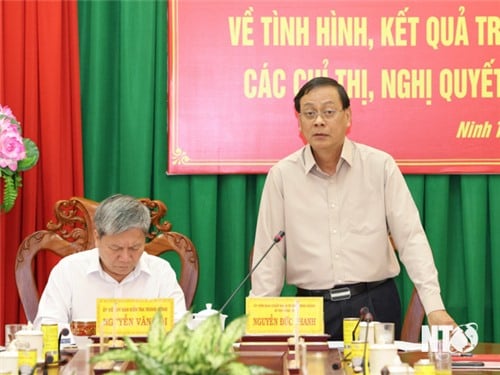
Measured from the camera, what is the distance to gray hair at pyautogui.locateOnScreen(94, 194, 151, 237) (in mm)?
3414

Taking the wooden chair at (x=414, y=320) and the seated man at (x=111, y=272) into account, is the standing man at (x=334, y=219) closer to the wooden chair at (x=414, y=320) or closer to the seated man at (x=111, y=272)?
the wooden chair at (x=414, y=320)

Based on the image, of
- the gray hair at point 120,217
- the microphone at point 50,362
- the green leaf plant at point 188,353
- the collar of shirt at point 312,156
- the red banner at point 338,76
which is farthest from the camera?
the red banner at point 338,76

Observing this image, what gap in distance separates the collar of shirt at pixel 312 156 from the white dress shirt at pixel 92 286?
28.7 inches

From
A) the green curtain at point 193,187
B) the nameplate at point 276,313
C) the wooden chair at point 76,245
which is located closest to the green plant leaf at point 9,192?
the wooden chair at point 76,245

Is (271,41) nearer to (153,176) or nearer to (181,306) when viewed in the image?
(153,176)

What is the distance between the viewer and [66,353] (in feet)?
9.93

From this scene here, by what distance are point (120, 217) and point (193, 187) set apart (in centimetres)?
135

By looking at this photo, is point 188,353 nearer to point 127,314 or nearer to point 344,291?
point 127,314

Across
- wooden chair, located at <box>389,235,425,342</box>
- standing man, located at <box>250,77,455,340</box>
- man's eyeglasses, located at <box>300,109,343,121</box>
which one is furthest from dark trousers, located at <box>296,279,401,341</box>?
man's eyeglasses, located at <box>300,109,343,121</box>

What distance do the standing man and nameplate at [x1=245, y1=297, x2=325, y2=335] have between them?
0.82 m

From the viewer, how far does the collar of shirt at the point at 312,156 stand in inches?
153

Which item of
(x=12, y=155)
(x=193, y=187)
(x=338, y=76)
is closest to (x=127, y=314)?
(x=12, y=155)

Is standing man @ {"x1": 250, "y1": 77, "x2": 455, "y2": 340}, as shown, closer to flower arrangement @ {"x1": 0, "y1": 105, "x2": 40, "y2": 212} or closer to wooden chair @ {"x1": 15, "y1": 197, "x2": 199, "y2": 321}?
wooden chair @ {"x1": 15, "y1": 197, "x2": 199, "y2": 321}

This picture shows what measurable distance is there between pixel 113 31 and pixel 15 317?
1502mm
